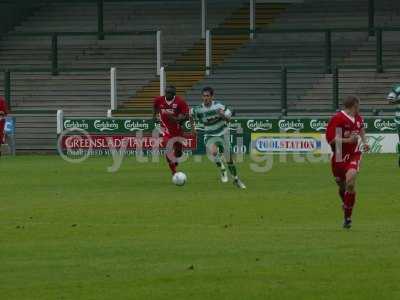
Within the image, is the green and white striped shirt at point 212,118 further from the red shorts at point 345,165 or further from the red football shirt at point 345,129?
the red football shirt at point 345,129

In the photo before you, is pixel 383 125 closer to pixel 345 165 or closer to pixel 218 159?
pixel 218 159

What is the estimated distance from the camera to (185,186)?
2783 centimetres

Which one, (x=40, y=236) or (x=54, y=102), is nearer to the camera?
(x=40, y=236)

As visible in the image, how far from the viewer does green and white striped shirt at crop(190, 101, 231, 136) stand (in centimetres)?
2845

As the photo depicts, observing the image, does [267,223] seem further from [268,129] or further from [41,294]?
[268,129]

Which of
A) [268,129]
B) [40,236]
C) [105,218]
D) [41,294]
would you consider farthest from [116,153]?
[41,294]

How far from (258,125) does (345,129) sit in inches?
930

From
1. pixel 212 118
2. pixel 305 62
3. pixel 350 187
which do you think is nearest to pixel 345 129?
pixel 350 187

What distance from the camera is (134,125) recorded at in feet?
142

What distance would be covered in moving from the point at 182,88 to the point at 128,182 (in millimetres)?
18323

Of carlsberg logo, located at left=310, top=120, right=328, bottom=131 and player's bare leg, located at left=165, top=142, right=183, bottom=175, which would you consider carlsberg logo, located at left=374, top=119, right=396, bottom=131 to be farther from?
player's bare leg, located at left=165, top=142, right=183, bottom=175

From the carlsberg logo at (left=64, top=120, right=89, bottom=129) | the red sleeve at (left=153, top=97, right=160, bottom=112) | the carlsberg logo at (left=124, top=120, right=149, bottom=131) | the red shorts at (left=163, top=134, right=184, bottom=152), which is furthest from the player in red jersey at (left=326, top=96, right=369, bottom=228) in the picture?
the carlsberg logo at (left=64, top=120, right=89, bottom=129)

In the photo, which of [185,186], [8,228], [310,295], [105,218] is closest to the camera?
[310,295]

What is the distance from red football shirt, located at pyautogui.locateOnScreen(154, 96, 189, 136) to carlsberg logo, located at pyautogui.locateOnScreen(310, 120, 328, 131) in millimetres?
13014
